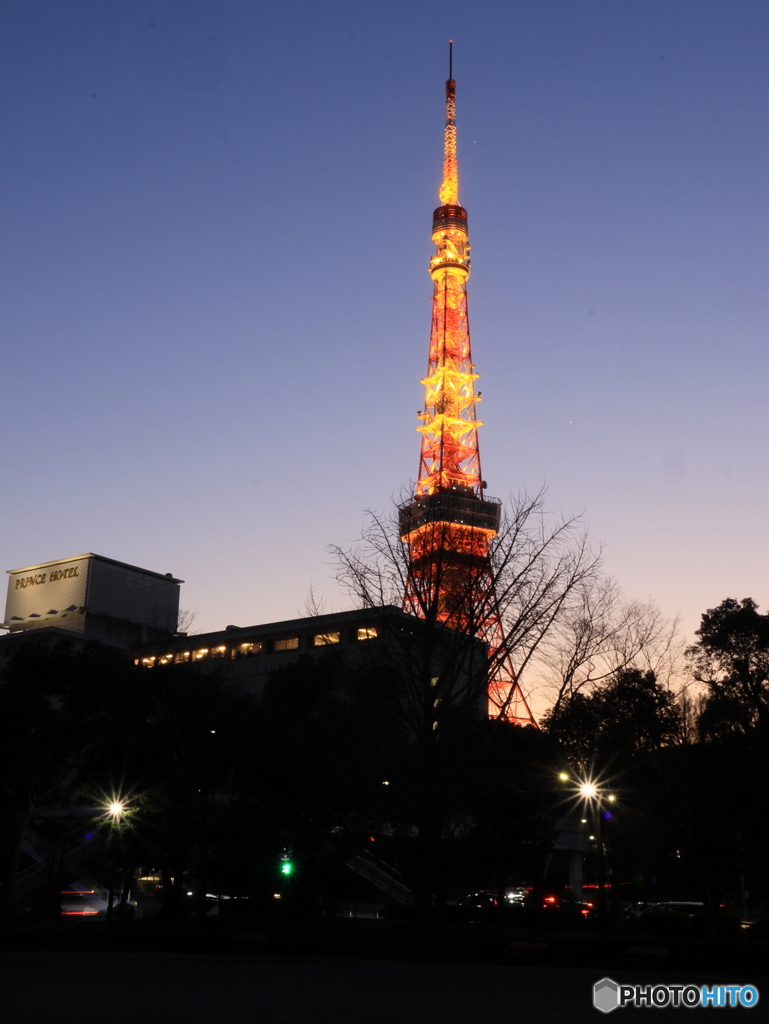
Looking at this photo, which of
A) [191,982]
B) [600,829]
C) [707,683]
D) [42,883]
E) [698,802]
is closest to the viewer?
[191,982]

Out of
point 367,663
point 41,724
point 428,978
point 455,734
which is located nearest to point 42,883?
point 41,724

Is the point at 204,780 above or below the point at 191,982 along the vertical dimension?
above

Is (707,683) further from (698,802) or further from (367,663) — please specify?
(367,663)

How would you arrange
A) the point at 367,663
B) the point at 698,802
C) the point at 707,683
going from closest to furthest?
the point at 367,663 → the point at 698,802 → the point at 707,683

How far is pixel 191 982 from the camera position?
16094mm

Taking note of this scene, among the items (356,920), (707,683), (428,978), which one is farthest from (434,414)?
(428,978)

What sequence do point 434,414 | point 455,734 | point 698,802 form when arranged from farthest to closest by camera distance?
point 434,414 → point 698,802 → point 455,734

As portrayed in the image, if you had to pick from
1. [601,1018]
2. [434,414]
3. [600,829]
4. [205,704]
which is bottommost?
[601,1018]

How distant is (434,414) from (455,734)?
5836cm

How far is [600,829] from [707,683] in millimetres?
12793

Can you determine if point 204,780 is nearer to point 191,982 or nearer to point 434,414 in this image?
point 191,982

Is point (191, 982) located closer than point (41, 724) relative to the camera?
Yes

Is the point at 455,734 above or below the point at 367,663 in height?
below

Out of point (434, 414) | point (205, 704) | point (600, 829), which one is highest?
point (434, 414)
